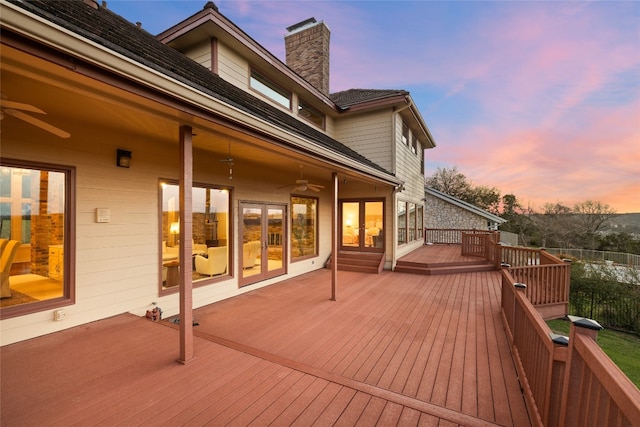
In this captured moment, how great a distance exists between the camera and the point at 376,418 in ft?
6.88

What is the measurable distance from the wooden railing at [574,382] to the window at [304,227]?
5843 millimetres

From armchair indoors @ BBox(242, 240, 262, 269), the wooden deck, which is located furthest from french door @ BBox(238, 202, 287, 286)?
the wooden deck

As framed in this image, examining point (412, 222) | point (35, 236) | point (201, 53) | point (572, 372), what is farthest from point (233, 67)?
point (412, 222)

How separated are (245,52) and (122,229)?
4.88 meters

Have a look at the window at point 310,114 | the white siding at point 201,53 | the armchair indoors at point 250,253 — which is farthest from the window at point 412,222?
the white siding at point 201,53

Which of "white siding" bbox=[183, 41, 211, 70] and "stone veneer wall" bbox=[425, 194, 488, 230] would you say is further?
"stone veneer wall" bbox=[425, 194, 488, 230]

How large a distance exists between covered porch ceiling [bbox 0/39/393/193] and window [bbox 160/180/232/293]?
87 cm

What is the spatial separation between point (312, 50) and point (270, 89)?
3237 millimetres

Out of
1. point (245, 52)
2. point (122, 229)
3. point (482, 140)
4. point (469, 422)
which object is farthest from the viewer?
point (482, 140)

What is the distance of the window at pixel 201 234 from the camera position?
14.6ft

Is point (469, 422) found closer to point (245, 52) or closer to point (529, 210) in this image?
point (245, 52)

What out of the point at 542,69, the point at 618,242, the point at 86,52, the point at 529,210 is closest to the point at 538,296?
the point at 86,52

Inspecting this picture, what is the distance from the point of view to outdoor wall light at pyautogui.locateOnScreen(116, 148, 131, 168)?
3.81 m

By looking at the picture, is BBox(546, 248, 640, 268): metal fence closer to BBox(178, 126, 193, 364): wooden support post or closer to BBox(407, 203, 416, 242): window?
BBox(407, 203, 416, 242): window
